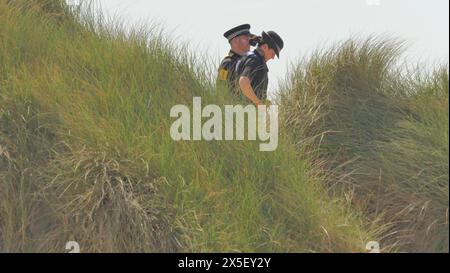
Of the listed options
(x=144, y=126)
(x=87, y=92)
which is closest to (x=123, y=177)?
(x=144, y=126)

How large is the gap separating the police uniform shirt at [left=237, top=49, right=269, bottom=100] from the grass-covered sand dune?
0.64ft

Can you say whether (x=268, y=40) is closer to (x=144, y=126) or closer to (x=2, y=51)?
(x=144, y=126)

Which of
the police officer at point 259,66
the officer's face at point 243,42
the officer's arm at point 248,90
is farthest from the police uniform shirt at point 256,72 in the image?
the officer's face at point 243,42

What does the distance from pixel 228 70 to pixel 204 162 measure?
138 centimetres

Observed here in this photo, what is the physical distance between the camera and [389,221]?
16.2 ft

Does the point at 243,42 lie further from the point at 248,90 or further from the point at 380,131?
the point at 380,131

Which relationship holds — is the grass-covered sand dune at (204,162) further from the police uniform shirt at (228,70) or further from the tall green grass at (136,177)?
the police uniform shirt at (228,70)

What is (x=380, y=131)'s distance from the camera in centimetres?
543

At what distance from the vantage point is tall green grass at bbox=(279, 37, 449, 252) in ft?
15.6

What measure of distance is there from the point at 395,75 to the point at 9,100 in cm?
315

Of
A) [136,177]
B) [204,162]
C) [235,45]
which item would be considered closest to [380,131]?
[204,162]

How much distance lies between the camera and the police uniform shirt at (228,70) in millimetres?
6020

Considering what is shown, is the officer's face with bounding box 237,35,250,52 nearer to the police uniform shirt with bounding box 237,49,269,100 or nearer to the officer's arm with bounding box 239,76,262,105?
the police uniform shirt with bounding box 237,49,269,100

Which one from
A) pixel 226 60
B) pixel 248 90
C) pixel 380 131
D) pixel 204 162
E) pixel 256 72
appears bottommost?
pixel 204 162
